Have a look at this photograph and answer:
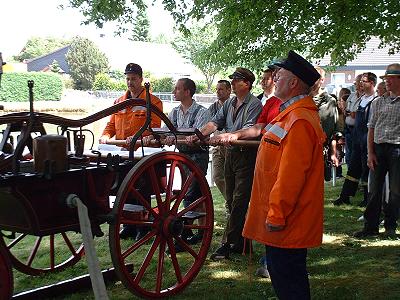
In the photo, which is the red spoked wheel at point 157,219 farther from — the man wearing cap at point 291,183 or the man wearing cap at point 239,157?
the man wearing cap at point 291,183

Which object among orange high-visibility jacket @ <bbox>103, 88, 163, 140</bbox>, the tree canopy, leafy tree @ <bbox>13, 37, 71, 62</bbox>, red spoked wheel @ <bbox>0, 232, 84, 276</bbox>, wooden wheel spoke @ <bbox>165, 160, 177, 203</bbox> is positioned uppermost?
leafy tree @ <bbox>13, 37, 71, 62</bbox>

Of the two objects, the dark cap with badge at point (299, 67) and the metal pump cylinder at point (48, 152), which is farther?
the metal pump cylinder at point (48, 152)

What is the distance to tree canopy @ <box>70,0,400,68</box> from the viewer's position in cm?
761

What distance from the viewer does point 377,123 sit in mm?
6074

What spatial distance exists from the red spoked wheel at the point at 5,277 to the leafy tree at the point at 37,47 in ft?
328

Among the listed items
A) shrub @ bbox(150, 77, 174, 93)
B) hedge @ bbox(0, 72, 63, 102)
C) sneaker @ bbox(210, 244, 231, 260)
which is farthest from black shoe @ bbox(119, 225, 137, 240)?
shrub @ bbox(150, 77, 174, 93)

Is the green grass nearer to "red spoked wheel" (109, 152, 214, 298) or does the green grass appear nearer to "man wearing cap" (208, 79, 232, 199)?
"red spoked wheel" (109, 152, 214, 298)

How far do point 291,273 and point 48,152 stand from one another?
1701 mm

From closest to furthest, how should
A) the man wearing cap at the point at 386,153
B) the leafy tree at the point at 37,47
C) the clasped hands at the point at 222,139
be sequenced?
1. the clasped hands at the point at 222,139
2. the man wearing cap at the point at 386,153
3. the leafy tree at the point at 37,47

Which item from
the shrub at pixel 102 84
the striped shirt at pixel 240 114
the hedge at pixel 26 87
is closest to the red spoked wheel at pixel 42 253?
the striped shirt at pixel 240 114

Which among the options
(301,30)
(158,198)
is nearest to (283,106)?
(158,198)

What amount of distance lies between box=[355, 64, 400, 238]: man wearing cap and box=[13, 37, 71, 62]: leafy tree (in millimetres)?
98221

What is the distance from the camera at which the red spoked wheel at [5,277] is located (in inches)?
136

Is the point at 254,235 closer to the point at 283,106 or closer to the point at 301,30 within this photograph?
the point at 283,106
